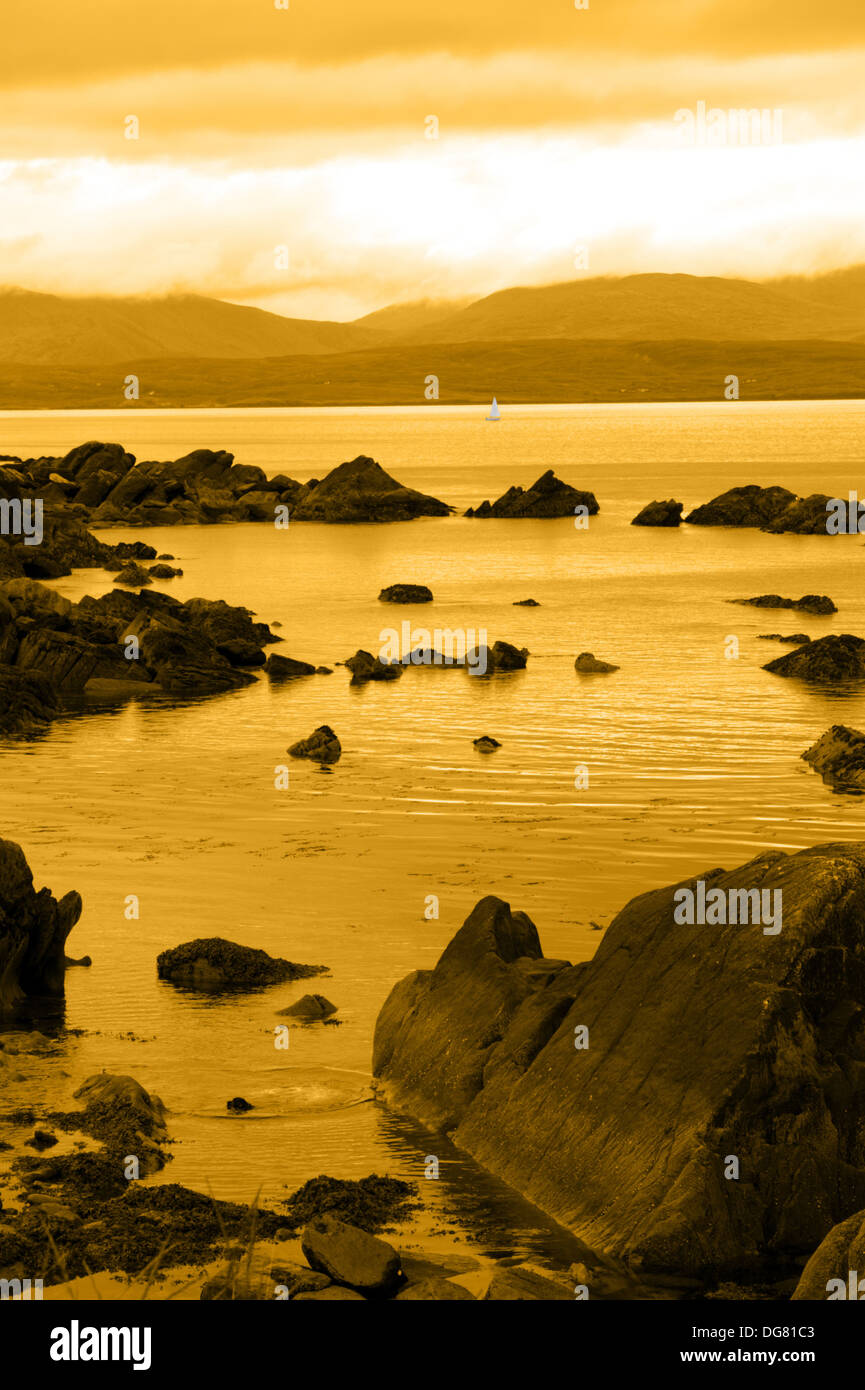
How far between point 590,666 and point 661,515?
46.4m

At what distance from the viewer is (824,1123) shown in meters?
11.8

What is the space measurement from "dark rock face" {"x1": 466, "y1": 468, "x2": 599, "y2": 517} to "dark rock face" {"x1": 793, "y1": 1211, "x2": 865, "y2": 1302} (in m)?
82.8

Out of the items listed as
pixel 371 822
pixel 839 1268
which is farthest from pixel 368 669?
pixel 839 1268

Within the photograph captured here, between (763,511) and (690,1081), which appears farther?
(763,511)

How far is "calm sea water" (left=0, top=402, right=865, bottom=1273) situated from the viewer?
579 inches

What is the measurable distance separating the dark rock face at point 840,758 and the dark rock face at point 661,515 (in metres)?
56.6

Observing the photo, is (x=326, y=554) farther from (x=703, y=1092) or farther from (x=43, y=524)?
(x=703, y=1092)

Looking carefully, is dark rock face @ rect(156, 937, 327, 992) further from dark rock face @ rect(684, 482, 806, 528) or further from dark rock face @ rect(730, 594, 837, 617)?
dark rock face @ rect(684, 482, 806, 528)

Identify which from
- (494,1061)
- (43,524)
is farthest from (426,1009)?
(43,524)

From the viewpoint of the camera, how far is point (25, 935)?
55.6ft

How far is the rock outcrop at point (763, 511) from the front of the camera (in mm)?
84000

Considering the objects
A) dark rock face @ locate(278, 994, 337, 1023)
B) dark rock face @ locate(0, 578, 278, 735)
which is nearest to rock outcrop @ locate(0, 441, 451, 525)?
dark rock face @ locate(0, 578, 278, 735)

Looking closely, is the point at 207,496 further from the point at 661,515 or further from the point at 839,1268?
the point at 839,1268

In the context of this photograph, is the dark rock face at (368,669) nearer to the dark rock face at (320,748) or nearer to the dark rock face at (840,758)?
the dark rock face at (320,748)
